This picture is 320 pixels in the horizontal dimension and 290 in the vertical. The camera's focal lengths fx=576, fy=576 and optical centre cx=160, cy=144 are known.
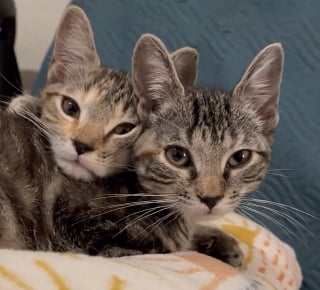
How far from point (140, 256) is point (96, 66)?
47 centimetres

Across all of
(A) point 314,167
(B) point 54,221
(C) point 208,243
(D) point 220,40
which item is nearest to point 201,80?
(D) point 220,40

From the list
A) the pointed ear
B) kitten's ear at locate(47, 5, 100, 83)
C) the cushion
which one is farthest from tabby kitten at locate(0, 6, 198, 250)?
the cushion

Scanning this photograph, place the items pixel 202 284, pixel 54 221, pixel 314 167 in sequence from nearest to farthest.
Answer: pixel 202 284 < pixel 54 221 < pixel 314 167

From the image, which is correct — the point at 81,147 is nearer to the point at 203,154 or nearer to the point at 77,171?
the point at 77,171

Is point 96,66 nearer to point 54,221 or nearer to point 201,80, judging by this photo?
point 54,221

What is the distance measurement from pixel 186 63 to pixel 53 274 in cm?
68

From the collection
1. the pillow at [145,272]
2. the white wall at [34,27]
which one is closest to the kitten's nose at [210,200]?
the pillow at [145,272]

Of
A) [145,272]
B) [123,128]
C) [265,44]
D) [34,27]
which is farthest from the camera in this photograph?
[34,27]

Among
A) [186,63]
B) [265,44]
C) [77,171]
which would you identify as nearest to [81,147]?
[77,171]

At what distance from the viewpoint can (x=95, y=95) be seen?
1157 mm

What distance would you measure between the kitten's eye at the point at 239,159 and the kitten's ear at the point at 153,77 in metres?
0.16

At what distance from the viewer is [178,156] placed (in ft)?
3.53

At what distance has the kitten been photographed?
42.2 inches

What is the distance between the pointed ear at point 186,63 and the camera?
1.30m
